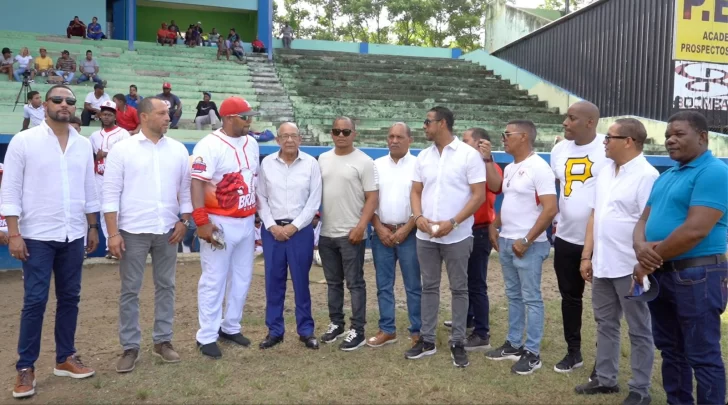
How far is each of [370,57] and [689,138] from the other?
19668 millimetres

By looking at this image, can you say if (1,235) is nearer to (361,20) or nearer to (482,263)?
(482,263)

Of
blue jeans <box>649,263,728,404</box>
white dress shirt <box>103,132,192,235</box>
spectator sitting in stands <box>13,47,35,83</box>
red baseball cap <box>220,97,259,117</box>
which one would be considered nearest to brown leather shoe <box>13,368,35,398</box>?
white dress shirt <box>103,132,192,235</box>

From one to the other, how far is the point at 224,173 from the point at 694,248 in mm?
3411

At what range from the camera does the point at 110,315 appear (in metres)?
6.37

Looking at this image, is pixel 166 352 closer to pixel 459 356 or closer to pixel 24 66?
pixel 459 356

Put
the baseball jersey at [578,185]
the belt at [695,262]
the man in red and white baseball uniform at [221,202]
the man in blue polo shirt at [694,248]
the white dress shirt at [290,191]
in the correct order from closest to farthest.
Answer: the man in blue polo shirt at [694,248] < the belt at [695,262] < the baseball jersey at [578,185] < the man in red and white baseball uniform at [221,202] < the white dress shirt at [290,191]

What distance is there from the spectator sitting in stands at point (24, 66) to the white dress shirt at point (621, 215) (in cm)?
1418

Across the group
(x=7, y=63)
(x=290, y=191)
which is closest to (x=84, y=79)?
(x=7, y=63)

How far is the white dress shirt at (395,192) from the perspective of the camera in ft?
17.8

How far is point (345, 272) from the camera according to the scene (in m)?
5.50

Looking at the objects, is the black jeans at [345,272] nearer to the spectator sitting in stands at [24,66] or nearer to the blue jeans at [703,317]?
the blue jeans at [703,317]

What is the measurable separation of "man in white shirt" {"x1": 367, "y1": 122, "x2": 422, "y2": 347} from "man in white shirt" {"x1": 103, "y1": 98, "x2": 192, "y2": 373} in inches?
64.9

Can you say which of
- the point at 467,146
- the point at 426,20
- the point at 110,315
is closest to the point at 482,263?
the point at 467,146

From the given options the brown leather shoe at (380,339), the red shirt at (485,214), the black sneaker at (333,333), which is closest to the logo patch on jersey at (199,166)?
the black sneaker at (333,333)
